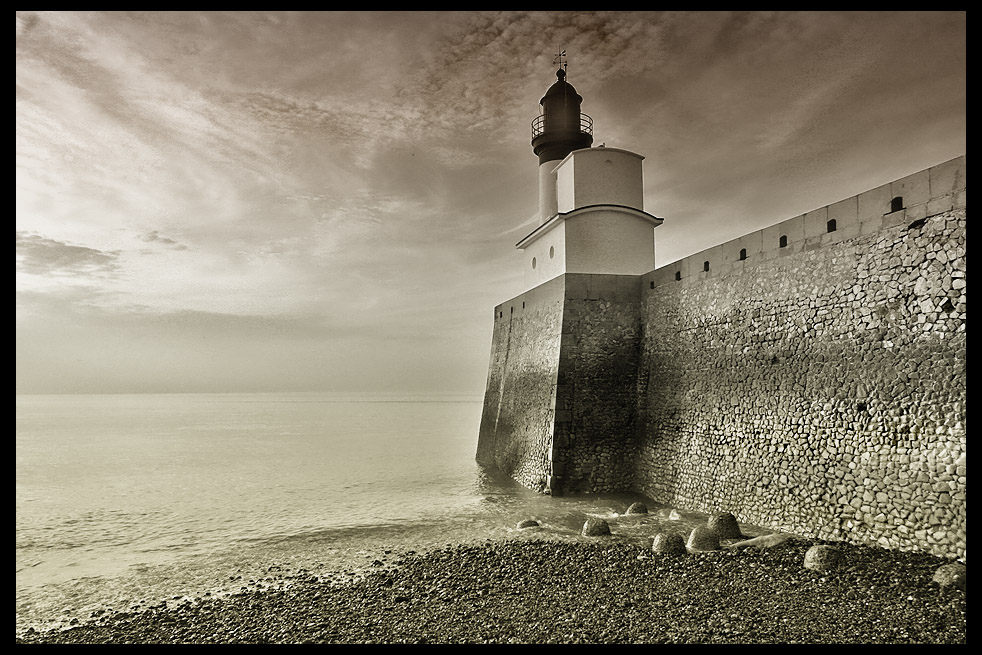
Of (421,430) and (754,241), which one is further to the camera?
(421,430)

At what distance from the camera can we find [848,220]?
8359 millimetres

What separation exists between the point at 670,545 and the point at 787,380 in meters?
3.20

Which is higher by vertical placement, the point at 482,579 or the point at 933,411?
the point at 933,411

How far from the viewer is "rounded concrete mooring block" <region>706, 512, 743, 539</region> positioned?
8711 millimetres

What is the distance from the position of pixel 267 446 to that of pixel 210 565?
77.9ft

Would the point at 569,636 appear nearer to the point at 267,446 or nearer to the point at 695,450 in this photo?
the point at 695,450

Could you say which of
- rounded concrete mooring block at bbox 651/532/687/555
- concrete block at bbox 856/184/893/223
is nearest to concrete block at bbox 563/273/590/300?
concrete block at bbox 856/184/893/223

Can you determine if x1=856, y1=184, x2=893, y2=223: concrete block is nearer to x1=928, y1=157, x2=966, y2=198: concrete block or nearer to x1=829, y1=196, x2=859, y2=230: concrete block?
x1=829, y1=196, x2=859, y2=230: concrete block

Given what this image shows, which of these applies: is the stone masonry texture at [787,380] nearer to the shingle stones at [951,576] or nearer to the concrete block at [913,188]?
the concrete block at [913,188]

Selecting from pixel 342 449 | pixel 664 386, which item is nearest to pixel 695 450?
pixel 664 386

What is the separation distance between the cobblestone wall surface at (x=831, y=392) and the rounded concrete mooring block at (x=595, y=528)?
206 centimetres

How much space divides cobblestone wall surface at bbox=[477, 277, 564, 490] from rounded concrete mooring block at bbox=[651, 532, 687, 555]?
4.89 m

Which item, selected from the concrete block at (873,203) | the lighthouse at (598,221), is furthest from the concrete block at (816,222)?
the lighthouse at (598,221)

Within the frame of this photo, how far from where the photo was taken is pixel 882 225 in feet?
25.6
